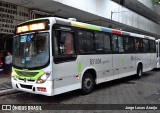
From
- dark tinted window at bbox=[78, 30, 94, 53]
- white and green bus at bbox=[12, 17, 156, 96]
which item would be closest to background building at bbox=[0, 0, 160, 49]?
dark tinted window at bbox=[78, 30, 94, 53]

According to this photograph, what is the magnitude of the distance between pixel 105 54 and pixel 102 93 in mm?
1900

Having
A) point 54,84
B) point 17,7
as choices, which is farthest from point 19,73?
point 17,7

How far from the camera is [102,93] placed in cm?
952

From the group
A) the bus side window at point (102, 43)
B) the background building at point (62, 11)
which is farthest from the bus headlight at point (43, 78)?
the background building at point (62, 11)

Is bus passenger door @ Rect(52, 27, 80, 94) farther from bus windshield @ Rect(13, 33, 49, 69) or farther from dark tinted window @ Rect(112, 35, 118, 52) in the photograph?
dark tinted window @ Rect(112, 35, 118, 52)

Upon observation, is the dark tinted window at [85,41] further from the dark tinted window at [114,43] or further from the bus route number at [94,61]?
the dark tinted window at [114,43]

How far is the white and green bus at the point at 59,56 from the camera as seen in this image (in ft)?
24.6

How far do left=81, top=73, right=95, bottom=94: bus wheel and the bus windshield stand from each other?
7.28 feet

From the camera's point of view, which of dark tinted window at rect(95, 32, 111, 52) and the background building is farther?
the background building

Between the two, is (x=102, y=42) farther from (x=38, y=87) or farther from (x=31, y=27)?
(x=38, y=87)

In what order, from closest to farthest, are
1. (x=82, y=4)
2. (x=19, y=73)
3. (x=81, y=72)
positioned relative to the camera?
1. (x=19, y=73)
2. (x=81, y=72)
3. (x=82, y=4)

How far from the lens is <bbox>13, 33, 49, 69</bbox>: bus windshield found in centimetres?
754

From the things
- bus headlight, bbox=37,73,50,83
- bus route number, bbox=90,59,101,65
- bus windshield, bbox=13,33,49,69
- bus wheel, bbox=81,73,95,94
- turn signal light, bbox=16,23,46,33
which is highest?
turn signal light, bbox=16,23,46,33

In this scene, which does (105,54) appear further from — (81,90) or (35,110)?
(35,110)
